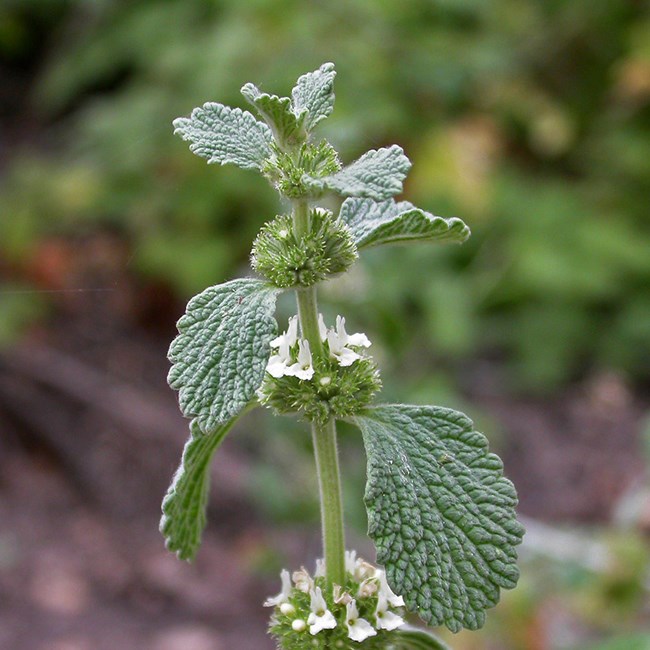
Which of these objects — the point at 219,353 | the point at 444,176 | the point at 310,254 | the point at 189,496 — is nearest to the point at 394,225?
the point at 310,254

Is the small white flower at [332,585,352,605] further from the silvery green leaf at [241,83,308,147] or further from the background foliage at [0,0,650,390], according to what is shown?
the background foliage at [0,0,650,390]

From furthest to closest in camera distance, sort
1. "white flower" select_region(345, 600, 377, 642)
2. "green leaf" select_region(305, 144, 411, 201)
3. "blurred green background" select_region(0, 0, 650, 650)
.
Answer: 1. "blurred green background" select_region(0, 0, 650, 650)
2. "white flower" select_region(345, 600, 377, 642)
3. "green leaf" select_region(305, 144, 411, 201)

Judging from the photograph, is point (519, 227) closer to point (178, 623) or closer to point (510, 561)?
point (178, 623)

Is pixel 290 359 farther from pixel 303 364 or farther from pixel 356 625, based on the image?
pixel 356 625

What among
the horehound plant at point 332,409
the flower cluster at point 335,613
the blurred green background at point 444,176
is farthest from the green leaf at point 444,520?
the blurred green background at point 444,176

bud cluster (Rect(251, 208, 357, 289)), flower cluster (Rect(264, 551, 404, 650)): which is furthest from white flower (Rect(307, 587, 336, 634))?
bud cluster (Rect(251, 208, 357, 289))

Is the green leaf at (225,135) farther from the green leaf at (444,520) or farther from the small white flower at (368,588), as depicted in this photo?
the small white flower at (368,588)

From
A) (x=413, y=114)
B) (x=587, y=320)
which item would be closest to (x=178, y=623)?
(x=587, y=320)
